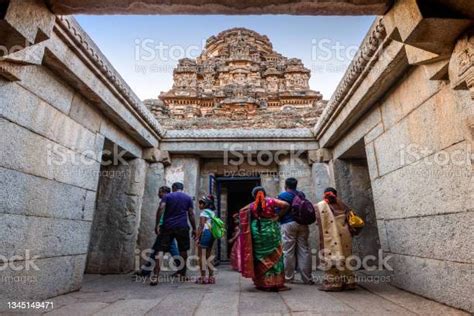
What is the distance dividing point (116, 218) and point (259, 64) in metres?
20.1

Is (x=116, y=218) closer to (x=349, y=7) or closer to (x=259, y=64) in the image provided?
(x=349, y=7)

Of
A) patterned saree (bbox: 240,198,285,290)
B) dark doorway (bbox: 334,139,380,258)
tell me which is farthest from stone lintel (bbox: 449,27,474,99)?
dark doorway (bbox: 334,139,380,258)

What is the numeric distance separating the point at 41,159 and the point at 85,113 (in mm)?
947

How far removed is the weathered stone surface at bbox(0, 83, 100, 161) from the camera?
2262mm

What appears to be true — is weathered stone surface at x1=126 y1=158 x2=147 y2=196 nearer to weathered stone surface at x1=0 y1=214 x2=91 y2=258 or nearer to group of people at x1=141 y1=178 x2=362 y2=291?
group of people at x1=141 y1=178 x2=362 y2=291

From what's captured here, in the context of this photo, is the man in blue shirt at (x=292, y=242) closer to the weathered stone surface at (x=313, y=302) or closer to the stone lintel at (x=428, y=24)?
the weathered stone surface at (x=313, y=302)

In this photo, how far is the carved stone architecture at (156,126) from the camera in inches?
68.1

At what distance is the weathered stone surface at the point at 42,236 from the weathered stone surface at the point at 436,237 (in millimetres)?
3692

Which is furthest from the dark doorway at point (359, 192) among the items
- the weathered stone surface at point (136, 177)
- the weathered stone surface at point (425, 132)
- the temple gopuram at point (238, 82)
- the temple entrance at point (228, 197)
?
the temple gopuram at point (238, 82)

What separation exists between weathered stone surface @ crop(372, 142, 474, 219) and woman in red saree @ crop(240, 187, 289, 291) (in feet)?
4.01

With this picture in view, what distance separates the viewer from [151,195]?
523cm

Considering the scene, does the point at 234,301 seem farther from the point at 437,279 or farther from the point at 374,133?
the point at 374,133

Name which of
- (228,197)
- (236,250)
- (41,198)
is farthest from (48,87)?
(228,197)

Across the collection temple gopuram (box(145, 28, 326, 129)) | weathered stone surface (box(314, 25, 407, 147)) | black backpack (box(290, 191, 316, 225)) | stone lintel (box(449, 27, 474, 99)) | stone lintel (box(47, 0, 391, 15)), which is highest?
temple gopuram (box(145, 28, 326, 129))
